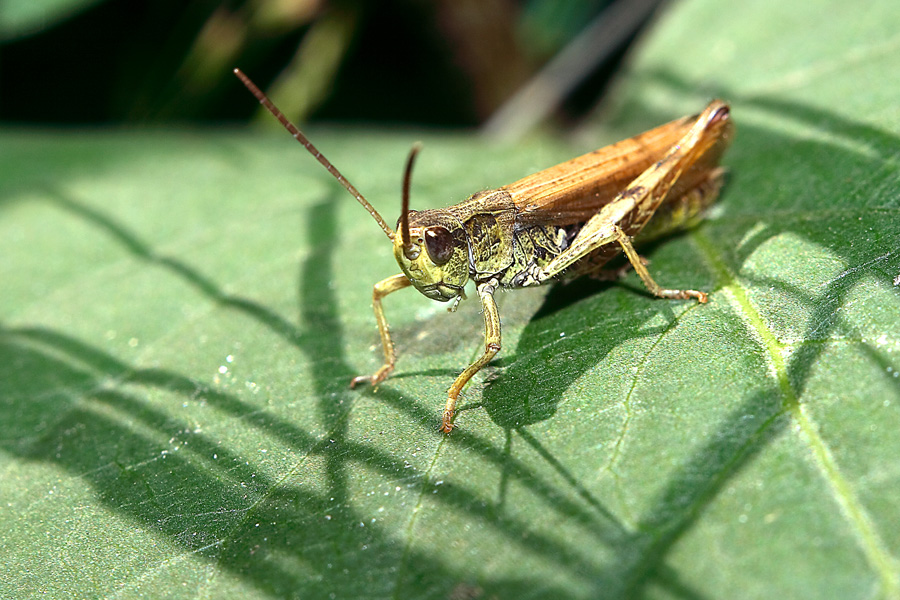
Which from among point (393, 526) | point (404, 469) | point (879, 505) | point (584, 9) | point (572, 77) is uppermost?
point (584, 9)

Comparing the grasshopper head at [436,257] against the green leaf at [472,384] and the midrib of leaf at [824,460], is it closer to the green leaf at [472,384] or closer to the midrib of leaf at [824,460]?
the green leaf at [472,384]

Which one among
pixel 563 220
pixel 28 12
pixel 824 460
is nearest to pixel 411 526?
pixel 824 460

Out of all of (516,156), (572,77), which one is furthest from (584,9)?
(516,156)

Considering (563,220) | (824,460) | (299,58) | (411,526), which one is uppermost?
(299,58)

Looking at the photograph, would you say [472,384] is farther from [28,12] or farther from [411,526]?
[28,12]

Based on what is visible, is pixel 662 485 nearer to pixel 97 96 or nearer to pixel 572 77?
pixel 572 77

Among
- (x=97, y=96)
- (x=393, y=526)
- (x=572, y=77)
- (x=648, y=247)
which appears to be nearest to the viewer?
(x=393, y=526)

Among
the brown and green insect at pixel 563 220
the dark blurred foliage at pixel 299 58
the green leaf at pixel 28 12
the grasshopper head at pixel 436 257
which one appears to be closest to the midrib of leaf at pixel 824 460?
the brown and green insect at pixel 563 220
